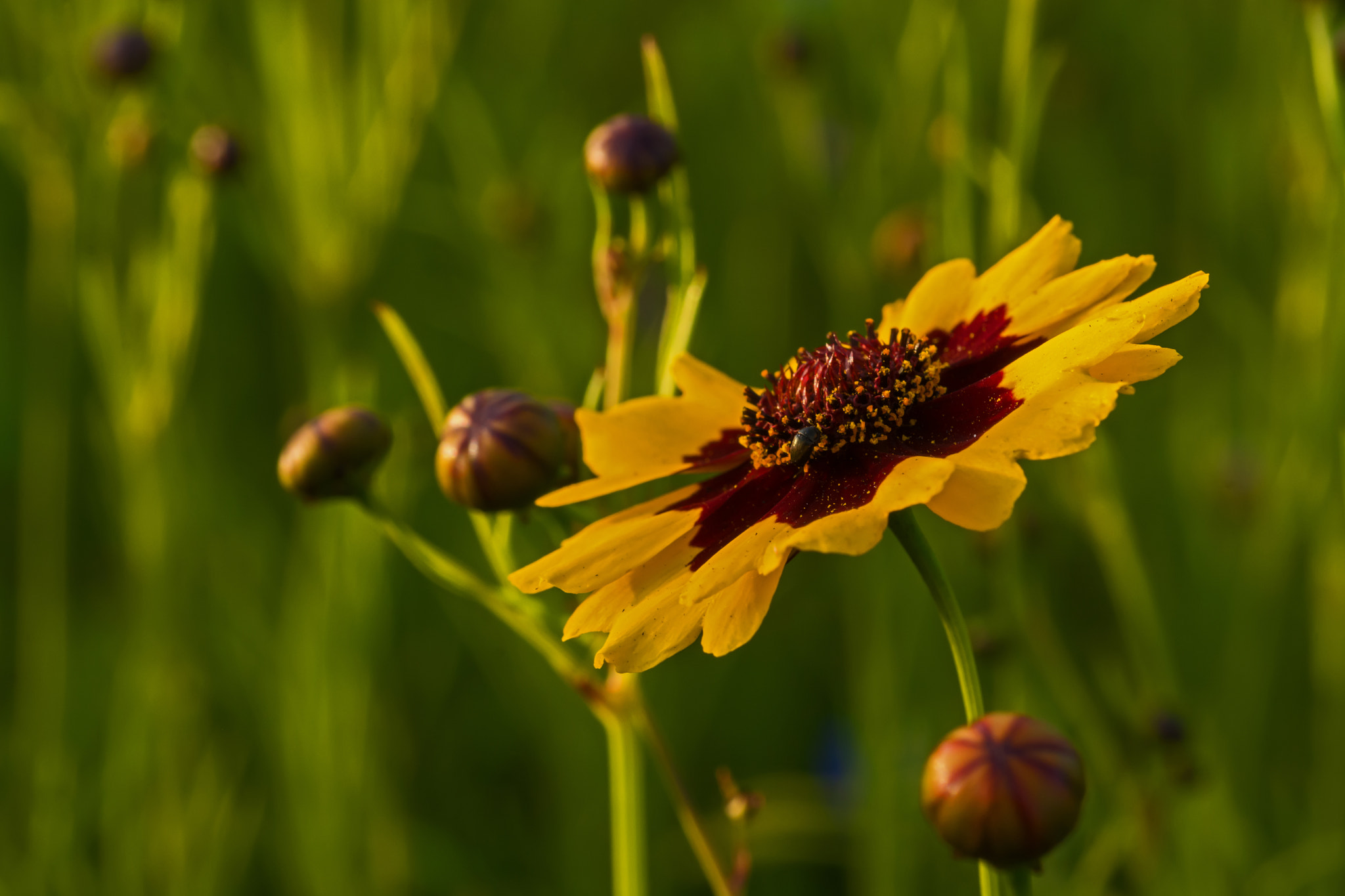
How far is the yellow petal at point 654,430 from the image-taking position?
0.58 m

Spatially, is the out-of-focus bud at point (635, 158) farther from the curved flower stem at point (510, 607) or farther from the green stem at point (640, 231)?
the curved flower stem at point (510, 607)

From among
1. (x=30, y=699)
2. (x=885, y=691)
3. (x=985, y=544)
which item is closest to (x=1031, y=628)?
(x=985, y=544)

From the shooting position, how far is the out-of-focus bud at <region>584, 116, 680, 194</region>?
2.36ft

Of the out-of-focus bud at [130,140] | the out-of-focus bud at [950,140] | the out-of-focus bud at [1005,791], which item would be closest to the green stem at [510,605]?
the out-of-focus bud at [1005,791]

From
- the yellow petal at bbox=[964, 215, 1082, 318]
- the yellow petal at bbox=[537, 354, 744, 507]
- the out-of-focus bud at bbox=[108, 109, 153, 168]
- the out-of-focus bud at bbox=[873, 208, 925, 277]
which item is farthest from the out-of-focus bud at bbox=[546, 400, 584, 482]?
the out-of-focus bud at bbox=[108, 109, 153, 168]

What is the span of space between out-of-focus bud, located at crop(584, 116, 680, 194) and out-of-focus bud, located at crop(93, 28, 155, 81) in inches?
27.5

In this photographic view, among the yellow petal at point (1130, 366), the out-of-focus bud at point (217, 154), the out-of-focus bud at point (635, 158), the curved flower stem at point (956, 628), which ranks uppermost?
the out-of-focus bud at point (217, 154)

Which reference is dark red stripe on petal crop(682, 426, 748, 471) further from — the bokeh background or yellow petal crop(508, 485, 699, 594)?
the bokeh background

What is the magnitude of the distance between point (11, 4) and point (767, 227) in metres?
0.98

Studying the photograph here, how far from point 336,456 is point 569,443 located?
14cm

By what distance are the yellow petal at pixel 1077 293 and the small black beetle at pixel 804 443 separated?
0.11 metres

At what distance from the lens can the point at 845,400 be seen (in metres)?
0.61

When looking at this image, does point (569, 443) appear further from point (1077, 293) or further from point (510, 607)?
point (1077, 293)

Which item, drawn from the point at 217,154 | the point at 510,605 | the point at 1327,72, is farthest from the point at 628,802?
the point at 217,154
